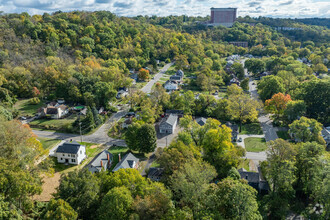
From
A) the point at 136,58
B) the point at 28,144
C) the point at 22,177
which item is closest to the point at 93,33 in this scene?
the point at 136,58

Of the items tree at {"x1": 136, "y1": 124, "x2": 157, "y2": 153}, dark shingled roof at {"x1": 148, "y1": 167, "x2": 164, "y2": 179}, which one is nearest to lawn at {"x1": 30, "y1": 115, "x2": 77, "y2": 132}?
tree at {"x1": 136, "y1": 124, "x2": 157, "y2": 153}

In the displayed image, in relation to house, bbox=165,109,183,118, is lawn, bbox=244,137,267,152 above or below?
below

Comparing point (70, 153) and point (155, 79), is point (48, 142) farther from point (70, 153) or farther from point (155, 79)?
point (155, 79)

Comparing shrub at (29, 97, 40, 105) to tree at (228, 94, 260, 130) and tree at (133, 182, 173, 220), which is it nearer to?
tree at (228, 94, 260, 130)

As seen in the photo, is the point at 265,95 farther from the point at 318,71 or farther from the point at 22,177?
the point at 22,177

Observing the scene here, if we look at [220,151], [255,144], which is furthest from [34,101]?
[255,144]

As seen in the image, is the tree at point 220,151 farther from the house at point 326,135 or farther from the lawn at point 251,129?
the house at point 326,135

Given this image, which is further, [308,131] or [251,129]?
[251,129]
